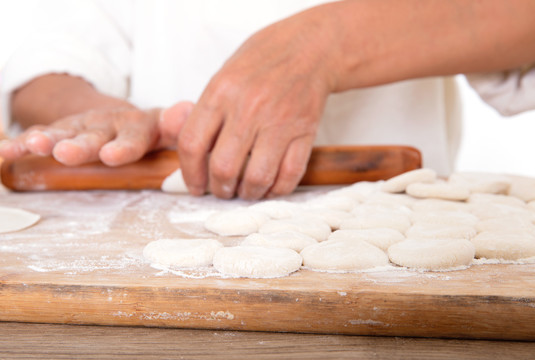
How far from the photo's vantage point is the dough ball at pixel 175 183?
1425 mm

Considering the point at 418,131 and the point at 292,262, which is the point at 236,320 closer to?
the point at 292,262

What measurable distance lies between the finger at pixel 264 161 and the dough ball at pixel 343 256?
0.50m

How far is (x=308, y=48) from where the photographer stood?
1294 millimetres

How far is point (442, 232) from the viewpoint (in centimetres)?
83

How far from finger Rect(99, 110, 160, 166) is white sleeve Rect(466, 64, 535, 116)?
106 cm

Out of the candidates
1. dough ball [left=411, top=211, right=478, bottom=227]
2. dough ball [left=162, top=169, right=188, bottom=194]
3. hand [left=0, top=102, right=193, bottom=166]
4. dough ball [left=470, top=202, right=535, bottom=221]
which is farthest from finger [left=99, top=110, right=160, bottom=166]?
dough ball [left=470, top=202, right=535, bottom=221]

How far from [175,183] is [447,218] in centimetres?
80

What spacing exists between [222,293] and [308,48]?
863 mm

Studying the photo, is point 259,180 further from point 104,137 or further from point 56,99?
point 56,99

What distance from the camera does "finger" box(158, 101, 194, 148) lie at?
4.69ft

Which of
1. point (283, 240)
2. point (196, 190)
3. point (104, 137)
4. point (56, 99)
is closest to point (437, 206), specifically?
point (283, 240)

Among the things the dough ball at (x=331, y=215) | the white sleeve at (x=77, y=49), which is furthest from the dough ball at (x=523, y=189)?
the white sleeve at (x=77, y=49)

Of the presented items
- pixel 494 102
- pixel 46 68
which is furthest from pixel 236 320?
pixel 46 68

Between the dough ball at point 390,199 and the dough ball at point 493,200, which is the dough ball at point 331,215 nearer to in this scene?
the dough ball at point 390,199
